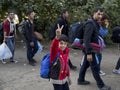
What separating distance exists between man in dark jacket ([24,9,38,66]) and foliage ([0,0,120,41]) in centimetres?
256

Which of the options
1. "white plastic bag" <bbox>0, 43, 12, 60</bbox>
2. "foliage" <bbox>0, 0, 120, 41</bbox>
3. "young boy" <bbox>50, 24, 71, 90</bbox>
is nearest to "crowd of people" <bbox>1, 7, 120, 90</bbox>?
"young boy" <bbox>50, 24, 71, 90</bbox>

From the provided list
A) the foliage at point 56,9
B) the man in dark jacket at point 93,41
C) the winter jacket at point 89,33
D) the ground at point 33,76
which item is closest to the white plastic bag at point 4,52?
the ground at point 33,76

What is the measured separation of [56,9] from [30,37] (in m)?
3.09

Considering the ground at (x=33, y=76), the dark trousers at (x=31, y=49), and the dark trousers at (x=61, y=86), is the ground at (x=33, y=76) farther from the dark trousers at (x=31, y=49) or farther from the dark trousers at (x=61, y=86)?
the dark trousers at (x=61, y=86)

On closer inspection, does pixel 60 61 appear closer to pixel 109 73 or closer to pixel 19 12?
pixel 109 73

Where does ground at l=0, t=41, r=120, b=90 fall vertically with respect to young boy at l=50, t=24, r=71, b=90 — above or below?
below

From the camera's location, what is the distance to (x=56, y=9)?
11961 millimetres

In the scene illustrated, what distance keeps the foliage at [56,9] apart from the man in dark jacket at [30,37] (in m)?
2.56

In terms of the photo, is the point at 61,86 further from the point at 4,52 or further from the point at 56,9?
the point at 56,9

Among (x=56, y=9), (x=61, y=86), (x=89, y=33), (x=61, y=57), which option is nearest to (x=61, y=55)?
(x=61, y=57)

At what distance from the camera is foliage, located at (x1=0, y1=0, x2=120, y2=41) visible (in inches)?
452

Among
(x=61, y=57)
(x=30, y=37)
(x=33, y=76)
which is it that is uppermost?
(x=61, y=57)

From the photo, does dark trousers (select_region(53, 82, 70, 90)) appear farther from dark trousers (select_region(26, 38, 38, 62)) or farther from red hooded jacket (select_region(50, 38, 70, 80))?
dark trousers (select_region(26, 38, 38, 62))

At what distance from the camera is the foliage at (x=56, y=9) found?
11.5 m
